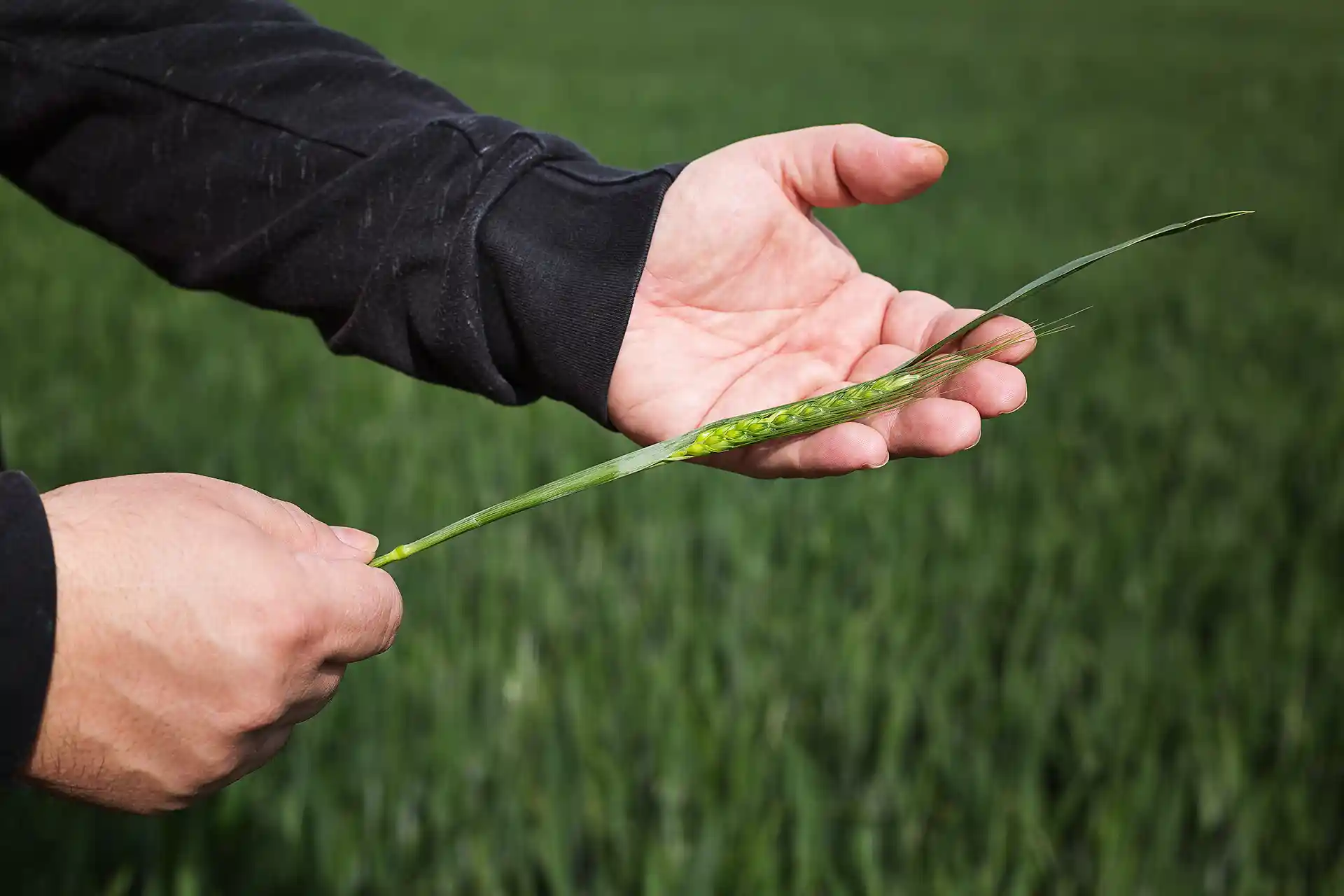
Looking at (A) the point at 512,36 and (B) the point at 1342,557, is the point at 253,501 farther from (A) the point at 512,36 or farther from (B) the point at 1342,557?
(A) the point at 512,36

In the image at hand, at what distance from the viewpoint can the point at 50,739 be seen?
3.12ft

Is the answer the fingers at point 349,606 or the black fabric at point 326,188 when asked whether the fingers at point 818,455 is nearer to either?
the black fabric at point 326,188

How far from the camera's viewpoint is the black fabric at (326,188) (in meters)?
1.46

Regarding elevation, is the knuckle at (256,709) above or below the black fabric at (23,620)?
below

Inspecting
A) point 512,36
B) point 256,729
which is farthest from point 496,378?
point 512,36

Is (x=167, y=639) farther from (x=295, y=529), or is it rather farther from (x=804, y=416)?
(x=804, y=416)

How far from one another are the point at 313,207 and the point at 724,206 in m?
0.55

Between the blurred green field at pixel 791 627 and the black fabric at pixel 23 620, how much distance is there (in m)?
0.98

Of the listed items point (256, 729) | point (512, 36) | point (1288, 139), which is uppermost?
point (512, 36)

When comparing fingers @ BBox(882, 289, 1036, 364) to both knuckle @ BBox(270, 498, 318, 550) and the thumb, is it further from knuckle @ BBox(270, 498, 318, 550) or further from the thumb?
knuckle @ BBox(270, 498, 318, 550)

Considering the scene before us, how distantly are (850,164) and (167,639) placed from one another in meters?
0.97

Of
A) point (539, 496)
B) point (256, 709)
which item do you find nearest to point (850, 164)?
point (539, 496)

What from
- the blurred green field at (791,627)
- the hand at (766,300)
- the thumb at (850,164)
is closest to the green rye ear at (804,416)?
the hand at (766,300)

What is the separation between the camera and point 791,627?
8.25 ft
